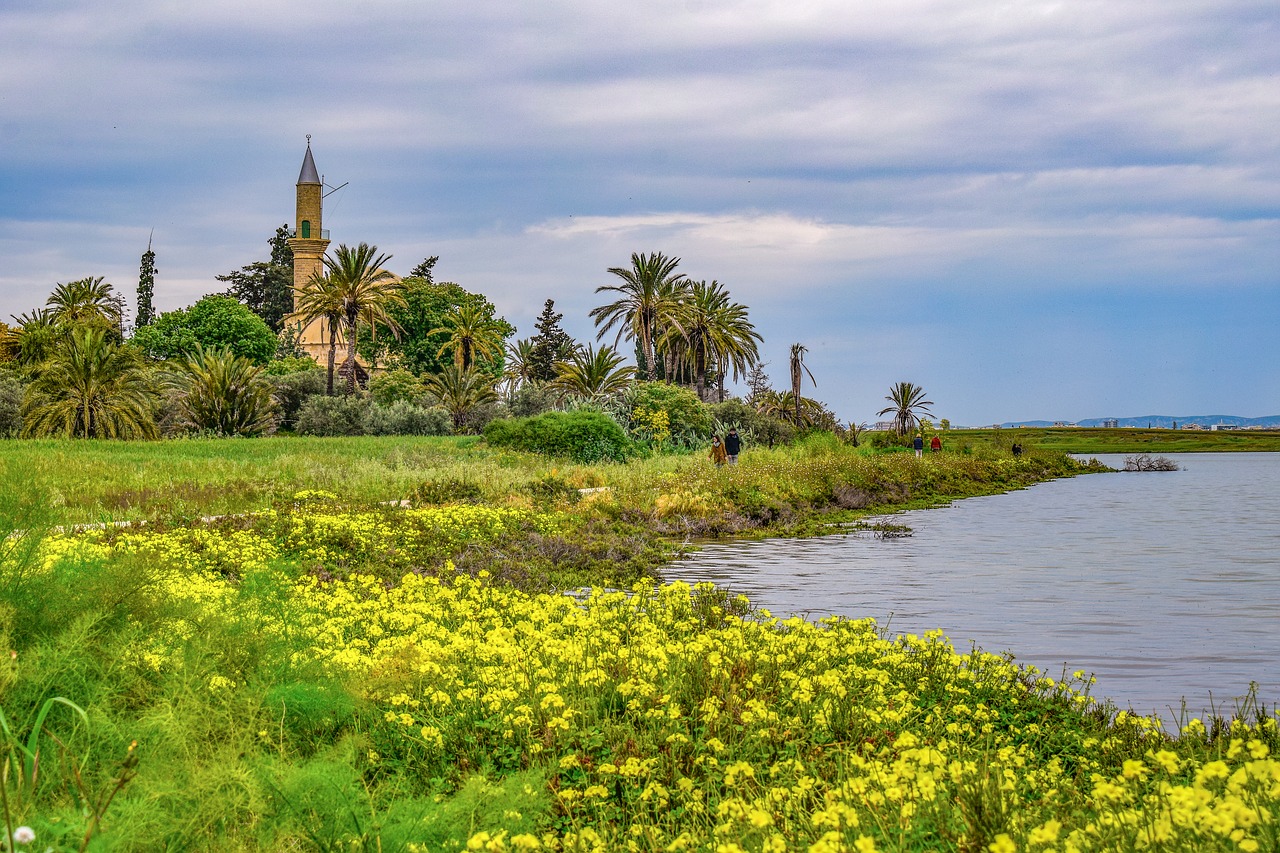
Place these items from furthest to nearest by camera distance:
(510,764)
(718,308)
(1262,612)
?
(718,308) < (1262,612) < (510,764)

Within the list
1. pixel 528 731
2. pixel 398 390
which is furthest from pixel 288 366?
pixel 528 731

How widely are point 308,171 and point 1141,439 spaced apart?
242 feet

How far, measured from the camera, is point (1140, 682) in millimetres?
8469

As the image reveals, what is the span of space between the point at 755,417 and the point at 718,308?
10.9m

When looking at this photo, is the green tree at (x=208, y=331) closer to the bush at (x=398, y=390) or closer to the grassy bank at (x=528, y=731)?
the bush at (x=398, y=390)

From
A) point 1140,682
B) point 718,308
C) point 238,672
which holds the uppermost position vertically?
point 718,308

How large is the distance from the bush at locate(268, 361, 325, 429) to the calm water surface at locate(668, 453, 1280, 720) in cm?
2760

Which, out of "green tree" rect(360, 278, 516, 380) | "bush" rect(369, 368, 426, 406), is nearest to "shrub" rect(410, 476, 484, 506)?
"bush" rect(369, 368, 426, 406)

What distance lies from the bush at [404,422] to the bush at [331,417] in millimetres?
358

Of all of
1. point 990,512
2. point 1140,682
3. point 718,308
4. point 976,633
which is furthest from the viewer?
point 718,308

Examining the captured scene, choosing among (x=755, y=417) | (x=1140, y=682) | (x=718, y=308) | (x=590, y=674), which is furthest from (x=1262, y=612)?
(x=718, y=308)

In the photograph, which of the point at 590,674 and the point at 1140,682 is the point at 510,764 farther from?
the point at 1140,682

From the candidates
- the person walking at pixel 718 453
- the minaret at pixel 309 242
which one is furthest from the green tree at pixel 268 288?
the person walking at pixel 718 453

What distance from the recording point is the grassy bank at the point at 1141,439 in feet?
286
